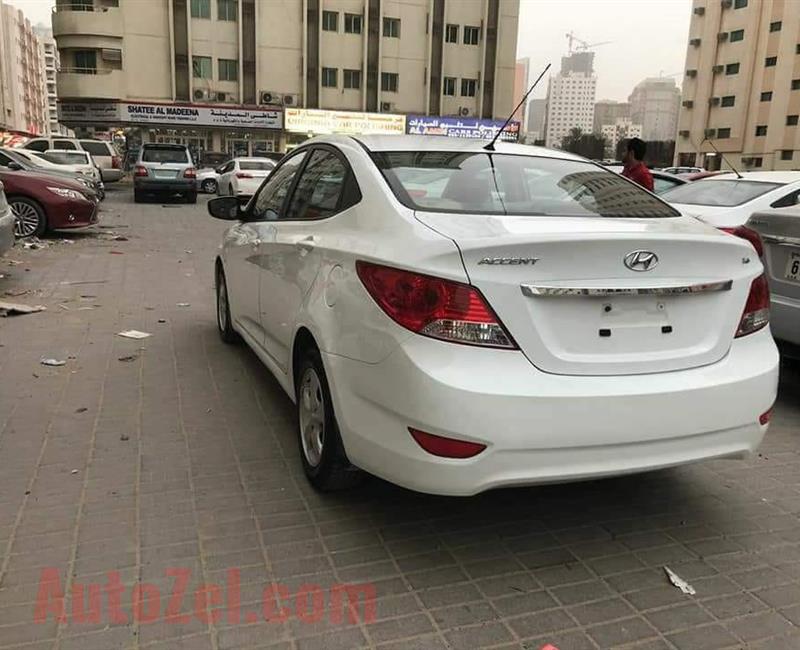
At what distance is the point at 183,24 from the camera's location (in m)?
45.1

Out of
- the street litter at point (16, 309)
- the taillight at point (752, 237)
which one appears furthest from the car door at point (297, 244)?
the street litter at point (16, 309)

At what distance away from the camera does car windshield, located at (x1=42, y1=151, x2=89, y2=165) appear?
66.2 ft

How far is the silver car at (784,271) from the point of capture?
470cm

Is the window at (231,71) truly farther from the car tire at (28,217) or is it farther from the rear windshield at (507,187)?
the rear windshield at (507,187)

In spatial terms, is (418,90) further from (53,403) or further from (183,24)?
(53,403)

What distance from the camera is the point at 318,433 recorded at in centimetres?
339

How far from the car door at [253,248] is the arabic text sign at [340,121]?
41048 millimetres

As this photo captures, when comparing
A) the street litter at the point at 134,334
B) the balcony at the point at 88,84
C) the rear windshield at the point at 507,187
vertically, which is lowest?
the street litter at the point at 134,334

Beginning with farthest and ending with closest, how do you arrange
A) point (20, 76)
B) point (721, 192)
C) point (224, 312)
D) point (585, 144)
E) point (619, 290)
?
point (20, 76) < point (585, 144) < point (721, 192) < point (224, 312) < point (619, 290)

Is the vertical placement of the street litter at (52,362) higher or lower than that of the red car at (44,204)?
lower

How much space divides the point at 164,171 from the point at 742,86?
58.0m

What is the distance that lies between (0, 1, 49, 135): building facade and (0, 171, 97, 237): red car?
68.6 m

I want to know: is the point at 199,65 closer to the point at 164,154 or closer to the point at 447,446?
the point at 164,154

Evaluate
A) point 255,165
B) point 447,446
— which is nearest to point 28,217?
point 447,446
